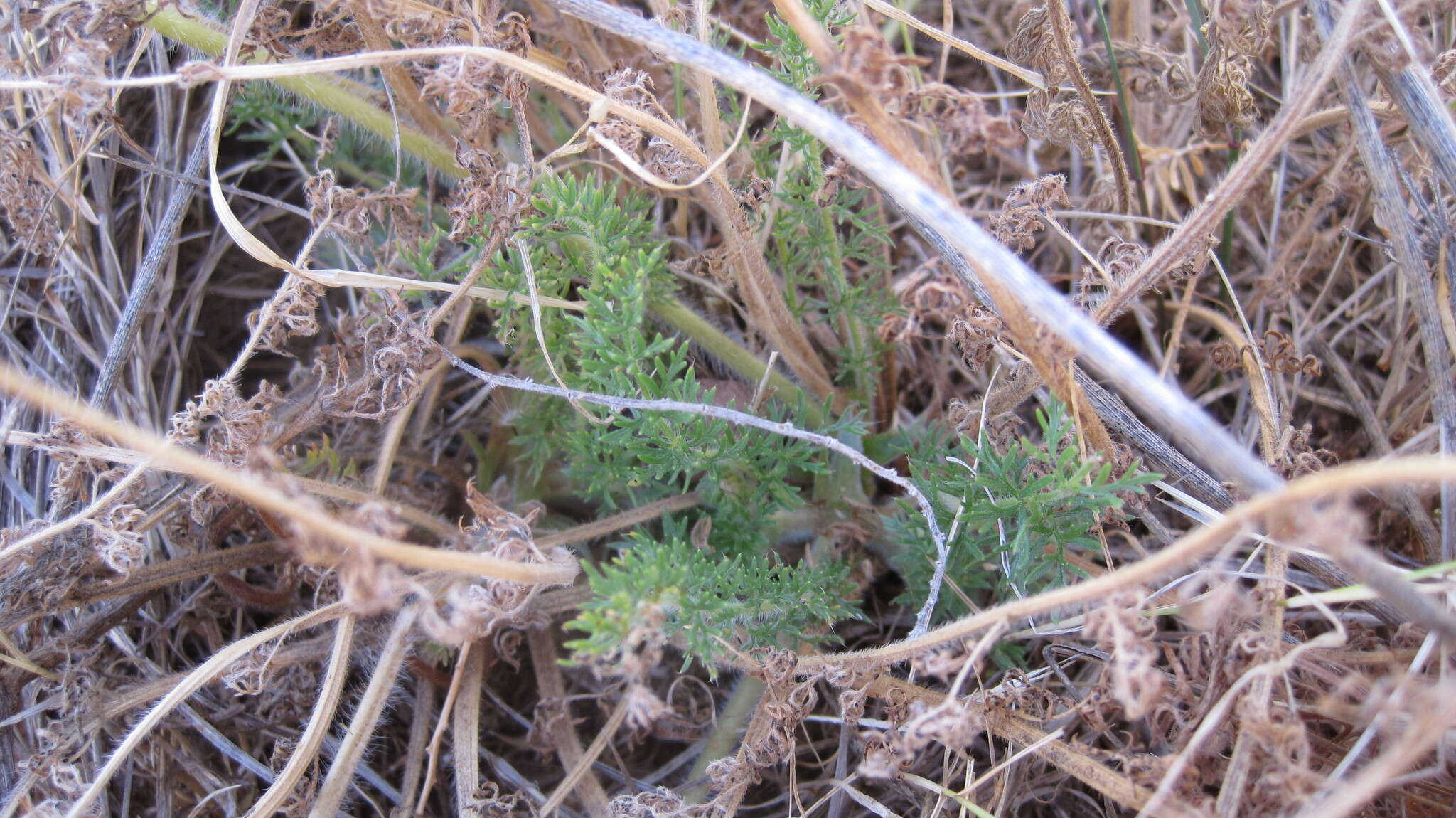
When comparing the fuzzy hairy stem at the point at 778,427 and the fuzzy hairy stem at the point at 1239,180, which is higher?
the fuzzy hairy stem at the point at 1239,180

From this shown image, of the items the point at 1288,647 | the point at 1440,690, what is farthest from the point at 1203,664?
the point at 1440,690

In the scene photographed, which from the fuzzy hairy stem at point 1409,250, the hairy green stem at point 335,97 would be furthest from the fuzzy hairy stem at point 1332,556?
the hairy green stem at point 335,97

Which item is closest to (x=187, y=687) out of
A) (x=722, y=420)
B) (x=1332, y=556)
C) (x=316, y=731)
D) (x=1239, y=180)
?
(x=316, y=731)

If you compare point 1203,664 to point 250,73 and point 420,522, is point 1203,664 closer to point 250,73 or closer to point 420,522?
point 420,522

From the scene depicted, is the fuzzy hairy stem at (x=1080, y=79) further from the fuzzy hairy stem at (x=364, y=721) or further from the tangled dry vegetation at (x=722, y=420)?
the fuzzy hairy stem at (x=364, y=721)

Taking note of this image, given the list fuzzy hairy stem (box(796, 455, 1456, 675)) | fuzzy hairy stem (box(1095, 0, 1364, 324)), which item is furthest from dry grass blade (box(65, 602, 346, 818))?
fuzzy hairy stem (box(1095, 0, 1364, 324))

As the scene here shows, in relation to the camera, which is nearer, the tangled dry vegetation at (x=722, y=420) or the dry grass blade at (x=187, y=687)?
the tangled dry vegetation at (x=722, y=420)

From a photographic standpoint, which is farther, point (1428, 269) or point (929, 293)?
point (1428, 269)

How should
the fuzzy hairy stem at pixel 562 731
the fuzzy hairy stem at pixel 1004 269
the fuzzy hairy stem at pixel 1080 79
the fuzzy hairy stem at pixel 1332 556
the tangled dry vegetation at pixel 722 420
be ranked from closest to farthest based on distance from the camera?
the fuzzy hairy stem at pixel 1332 556 → the fuzzy hairy stem at pixel 1004 269 → the tangled dry vegetation at pixel 722 420 → the fuzzy hairy stem at pixel 1080 79 → the fuzzy hairy stem at pixel 562 731
